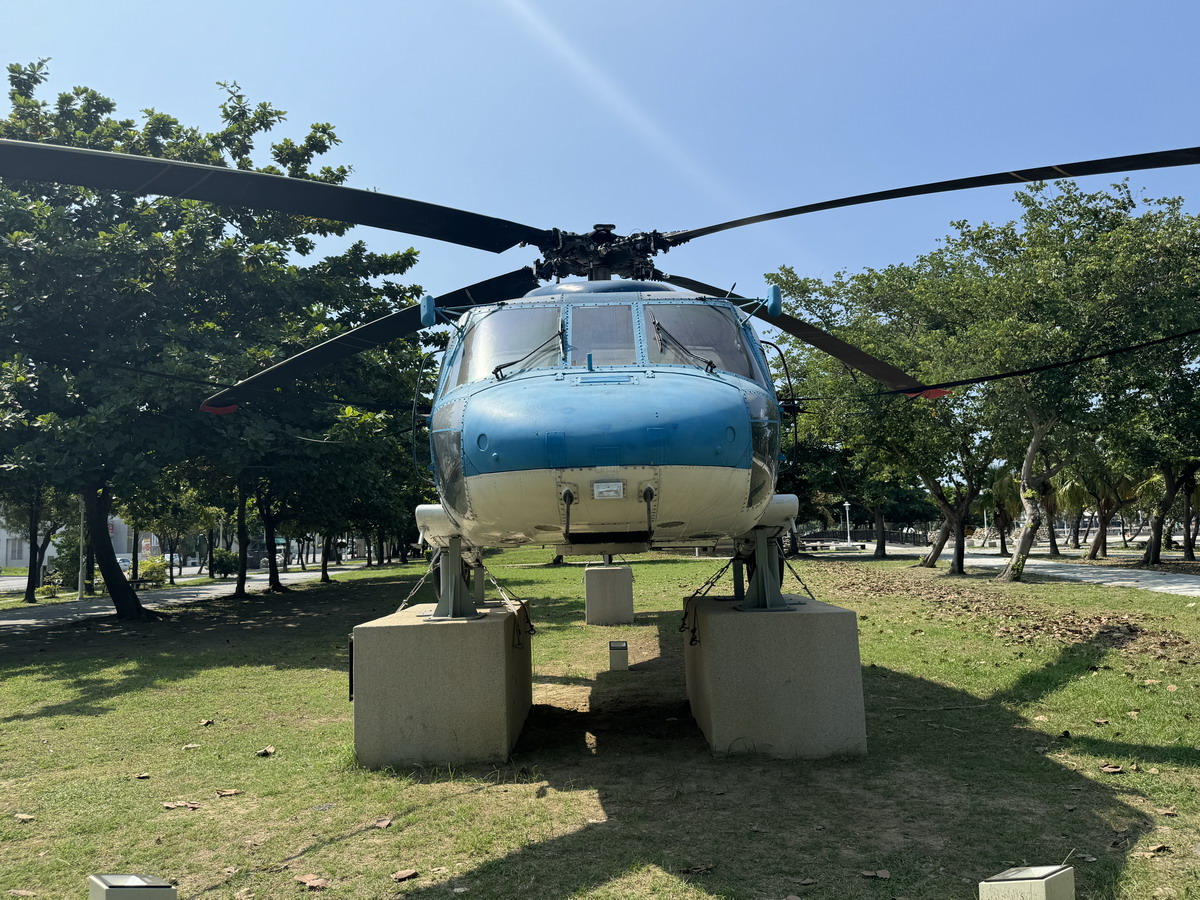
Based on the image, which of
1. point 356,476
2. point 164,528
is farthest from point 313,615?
point 164,528

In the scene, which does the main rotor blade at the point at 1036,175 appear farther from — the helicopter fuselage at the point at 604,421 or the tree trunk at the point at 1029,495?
the tree trunk at the point at 1029,495

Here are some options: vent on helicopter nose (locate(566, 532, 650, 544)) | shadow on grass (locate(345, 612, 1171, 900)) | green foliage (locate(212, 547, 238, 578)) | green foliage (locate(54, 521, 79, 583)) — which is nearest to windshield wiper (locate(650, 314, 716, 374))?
vent on helicopter nose (locate(566, 532, 650, 544))

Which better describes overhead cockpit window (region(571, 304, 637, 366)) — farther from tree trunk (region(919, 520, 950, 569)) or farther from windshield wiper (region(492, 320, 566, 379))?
tree trunk (region(919, 520, 950, 569))

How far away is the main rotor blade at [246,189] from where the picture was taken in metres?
5.35

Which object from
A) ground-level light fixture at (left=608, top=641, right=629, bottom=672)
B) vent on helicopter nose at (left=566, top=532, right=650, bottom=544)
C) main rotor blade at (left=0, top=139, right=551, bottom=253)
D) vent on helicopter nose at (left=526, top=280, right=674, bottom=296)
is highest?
main rotor blade at (left=0, top=139, right=551, bottom=253)

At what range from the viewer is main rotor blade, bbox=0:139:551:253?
211 inches

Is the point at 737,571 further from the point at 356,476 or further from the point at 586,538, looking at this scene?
the point at 356,476

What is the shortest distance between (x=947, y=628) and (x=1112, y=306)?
42.6ft

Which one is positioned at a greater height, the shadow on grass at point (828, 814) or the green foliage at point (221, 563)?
the shadow on grass at point (828, 814)

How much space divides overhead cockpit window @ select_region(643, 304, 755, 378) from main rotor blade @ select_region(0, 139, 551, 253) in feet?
6.30

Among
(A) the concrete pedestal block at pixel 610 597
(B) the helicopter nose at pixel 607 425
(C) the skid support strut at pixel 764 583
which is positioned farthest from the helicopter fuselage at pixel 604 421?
(A) the concrete pedestal block at pixel 610 597

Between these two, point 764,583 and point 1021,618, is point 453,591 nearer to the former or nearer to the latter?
point 764,583

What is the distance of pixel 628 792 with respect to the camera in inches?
230

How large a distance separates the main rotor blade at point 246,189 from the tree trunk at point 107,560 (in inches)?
626
